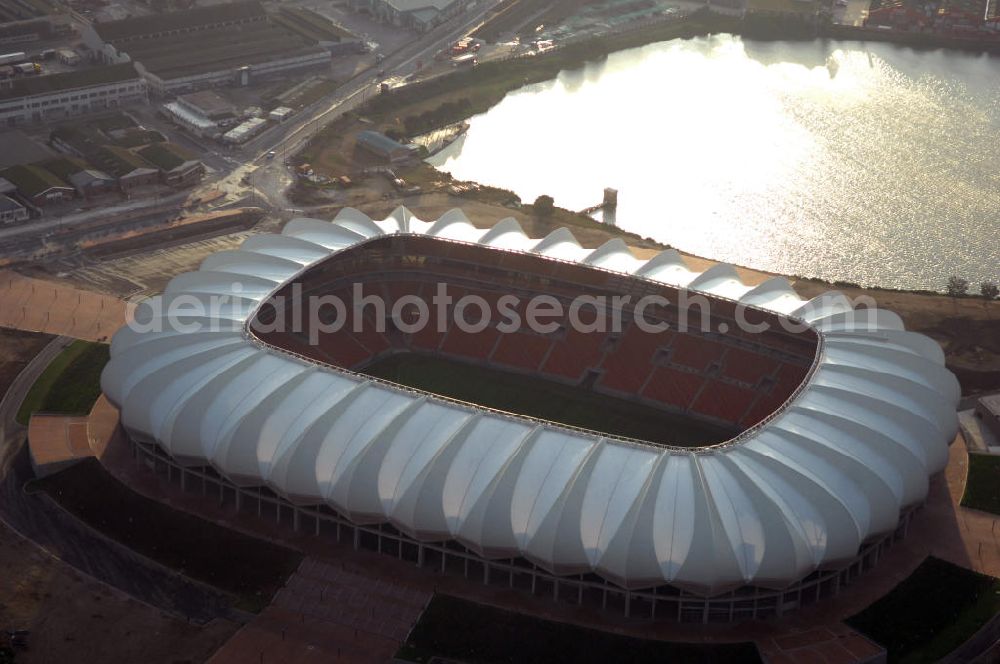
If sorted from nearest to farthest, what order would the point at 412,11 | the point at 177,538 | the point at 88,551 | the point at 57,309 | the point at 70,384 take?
the point at 88,551
the point at 177,538
the point at 70,384
the point at 57,309
the point at 412,11

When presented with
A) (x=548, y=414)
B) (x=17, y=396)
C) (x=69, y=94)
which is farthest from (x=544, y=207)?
(x=69, y=94)

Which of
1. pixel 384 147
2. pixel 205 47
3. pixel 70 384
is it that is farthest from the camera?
pixel 205 47

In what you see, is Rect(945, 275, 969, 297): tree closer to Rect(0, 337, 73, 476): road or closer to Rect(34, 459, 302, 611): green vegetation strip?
Rect(34, 459, 302, 611): green vegetation strip

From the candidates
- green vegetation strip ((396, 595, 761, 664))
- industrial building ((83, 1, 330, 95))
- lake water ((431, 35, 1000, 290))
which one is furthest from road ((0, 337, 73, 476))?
industrial building ((83, 1, 330, 95))

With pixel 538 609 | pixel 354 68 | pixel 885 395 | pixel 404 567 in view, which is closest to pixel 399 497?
pixel 404 567

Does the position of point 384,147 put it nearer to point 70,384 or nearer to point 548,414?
point 548,414
